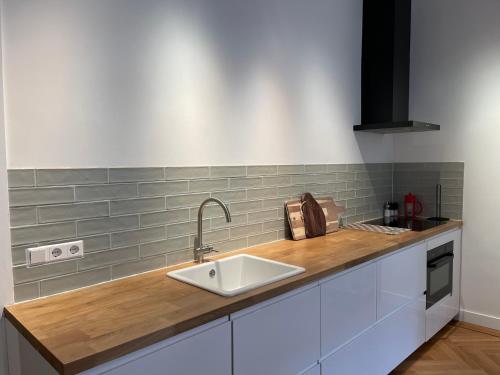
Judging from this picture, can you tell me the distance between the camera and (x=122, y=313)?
4.00 ft

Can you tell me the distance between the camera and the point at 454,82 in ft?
9.86

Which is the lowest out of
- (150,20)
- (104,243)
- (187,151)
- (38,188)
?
(104,243)

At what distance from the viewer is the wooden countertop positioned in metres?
0.99

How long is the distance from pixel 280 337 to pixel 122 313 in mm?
630

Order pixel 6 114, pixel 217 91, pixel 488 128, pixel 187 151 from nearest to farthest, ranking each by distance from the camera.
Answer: pixel 6 114, pixel 187 151, pixel 217 91, pixel 488 128

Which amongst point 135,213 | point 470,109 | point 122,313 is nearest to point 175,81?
point 135,213

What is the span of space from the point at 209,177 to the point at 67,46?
2.84 feet

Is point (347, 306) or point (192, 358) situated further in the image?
point (347, 306)

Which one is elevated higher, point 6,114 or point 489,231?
point 6,114

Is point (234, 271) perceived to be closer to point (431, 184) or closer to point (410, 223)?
point (410, 223)

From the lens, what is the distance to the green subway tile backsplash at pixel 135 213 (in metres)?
1.35

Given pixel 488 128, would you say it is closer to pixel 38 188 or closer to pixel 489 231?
pixel 489 231

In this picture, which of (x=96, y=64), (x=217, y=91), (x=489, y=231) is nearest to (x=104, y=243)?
(x=96, y=64)

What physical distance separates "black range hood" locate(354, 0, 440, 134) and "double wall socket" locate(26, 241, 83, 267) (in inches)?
88.0
